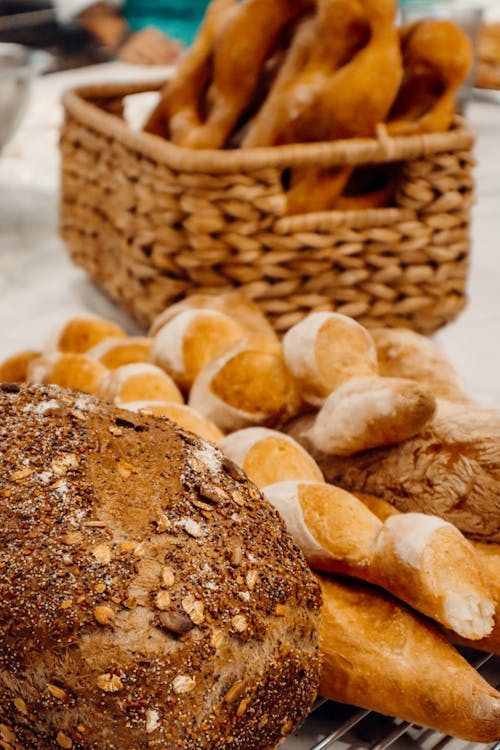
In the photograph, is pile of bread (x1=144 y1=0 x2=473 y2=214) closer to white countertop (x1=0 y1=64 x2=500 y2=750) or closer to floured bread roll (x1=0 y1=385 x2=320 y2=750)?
white countertop (x1=0 y1=64 x2=500 y2=750)

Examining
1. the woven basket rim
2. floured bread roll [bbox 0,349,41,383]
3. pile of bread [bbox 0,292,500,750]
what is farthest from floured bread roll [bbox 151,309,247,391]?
the woven basket rim

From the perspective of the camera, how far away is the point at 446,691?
548 millimetres

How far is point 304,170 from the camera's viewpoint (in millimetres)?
1103

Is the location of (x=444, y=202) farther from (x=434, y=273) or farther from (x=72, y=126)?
(x=72, y=126)

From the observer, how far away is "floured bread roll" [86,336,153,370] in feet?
2.89

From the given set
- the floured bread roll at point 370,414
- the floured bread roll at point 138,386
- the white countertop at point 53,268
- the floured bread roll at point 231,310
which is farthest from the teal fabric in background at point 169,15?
the floured bread roll at point 370,414

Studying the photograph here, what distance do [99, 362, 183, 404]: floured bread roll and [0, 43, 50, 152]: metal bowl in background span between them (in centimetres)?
109

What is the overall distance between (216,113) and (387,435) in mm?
657

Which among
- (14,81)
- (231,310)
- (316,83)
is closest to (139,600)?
(231,310)

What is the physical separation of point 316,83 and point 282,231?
0.18 m

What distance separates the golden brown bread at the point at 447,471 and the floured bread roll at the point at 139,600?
15 cm

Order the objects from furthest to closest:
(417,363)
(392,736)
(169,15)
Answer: (169,15) < (417,363) < (392,736)

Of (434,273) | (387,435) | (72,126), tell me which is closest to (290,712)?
(387,435)

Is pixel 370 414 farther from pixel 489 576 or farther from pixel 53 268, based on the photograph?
pixel 53 268
